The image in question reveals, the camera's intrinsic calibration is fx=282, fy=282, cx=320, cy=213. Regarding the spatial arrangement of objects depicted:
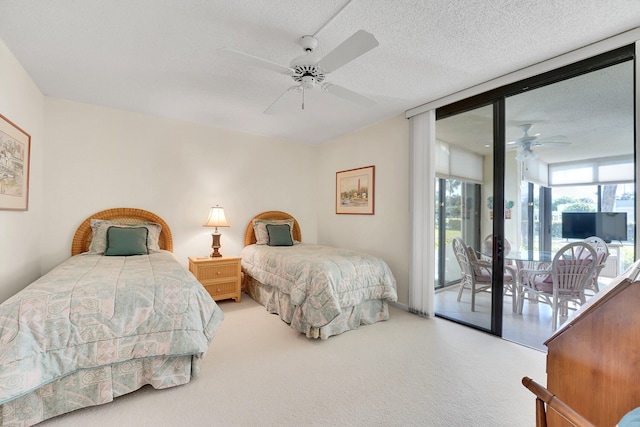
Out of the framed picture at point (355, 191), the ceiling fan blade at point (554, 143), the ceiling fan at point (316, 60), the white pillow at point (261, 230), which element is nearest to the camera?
the ceiling fan at point (316, 60)

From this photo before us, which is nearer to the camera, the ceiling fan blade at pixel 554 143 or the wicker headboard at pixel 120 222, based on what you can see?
the ceiling fan blade at pixel 554 143

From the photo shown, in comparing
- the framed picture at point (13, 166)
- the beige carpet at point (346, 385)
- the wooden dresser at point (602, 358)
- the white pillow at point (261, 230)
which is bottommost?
the beige carpet at point (346, 385)

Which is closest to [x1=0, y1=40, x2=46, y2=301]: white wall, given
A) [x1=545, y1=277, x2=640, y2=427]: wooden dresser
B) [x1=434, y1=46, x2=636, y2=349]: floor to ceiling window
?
[x1=545, y1=277, x2=640, y2=427]: wooden dresser

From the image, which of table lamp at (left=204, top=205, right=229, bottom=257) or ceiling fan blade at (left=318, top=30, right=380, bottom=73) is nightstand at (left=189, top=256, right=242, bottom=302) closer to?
table lamp at (left=204, top=205, right=229, bottom=257)

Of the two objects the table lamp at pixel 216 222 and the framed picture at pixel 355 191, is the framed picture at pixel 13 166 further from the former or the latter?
the framed picture at pixel 355 191

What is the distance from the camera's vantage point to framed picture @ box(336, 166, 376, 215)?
4.32m

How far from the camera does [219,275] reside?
3.88 meters

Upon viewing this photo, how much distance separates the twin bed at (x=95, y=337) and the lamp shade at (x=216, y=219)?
1662mm

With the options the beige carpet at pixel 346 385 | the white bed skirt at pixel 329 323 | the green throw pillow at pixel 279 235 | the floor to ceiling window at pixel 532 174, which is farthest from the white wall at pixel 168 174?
the floor to ceiling window at pixel 532 174

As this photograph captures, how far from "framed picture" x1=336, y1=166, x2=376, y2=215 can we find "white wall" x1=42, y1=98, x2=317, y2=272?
0.75 meters

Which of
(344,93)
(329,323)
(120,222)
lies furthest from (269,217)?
(344,93)

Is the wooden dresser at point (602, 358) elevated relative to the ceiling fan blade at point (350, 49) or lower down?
lower down

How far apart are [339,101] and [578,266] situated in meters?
3.01

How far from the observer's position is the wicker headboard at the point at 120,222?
3463 mm
